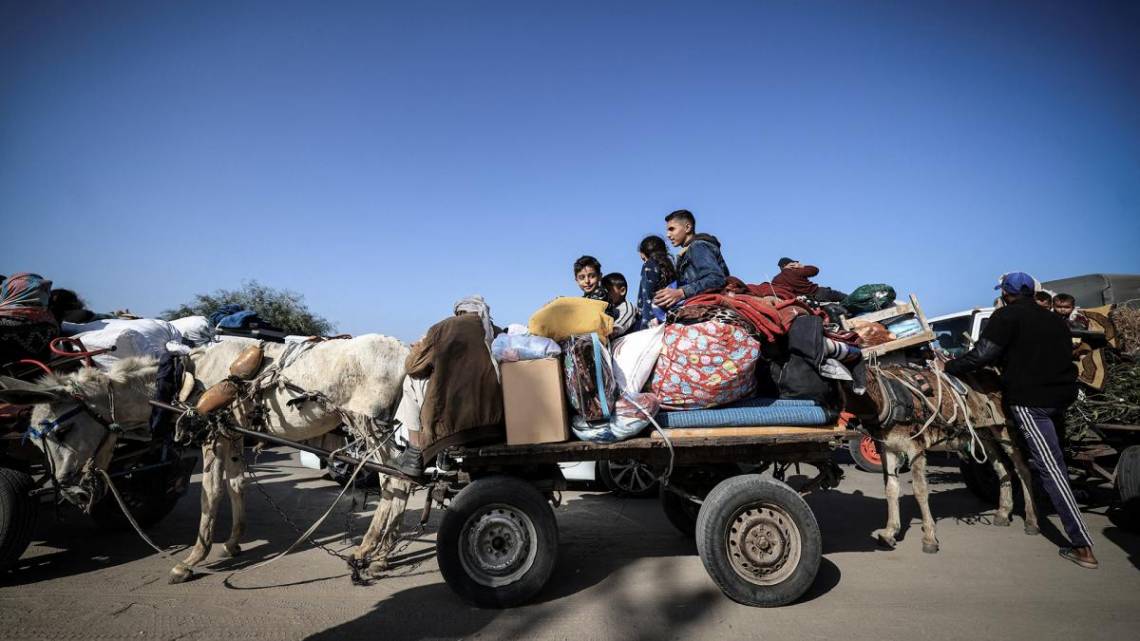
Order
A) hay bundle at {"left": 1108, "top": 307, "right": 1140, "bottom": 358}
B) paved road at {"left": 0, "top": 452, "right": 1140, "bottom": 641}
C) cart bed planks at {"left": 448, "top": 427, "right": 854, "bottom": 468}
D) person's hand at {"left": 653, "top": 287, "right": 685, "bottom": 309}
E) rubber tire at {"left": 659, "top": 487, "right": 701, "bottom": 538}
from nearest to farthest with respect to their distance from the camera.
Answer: paved road at {"left": 0, "top": 452, "right": 1140, "bottom": 641}
cart bed planks at {"left": 448, "top": 427, "right": 854, "bottom": 468}
person's hand at {"left": 653, "top": 287, "right": 685, "bottom": 309}
rubber tire at {"left": 659, "top": 487, "right": 701, "bottom": 538}
hay bundle at {"left": 1108, "top": 307, "right": 1140, "bottom": 358}

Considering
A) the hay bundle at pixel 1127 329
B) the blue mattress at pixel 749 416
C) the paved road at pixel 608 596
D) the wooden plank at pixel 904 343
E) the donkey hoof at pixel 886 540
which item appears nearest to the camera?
the paved road at pixel 608 596

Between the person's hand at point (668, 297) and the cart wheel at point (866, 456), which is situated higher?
the person's hand at point (668, 297)

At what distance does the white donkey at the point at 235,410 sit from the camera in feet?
14.0

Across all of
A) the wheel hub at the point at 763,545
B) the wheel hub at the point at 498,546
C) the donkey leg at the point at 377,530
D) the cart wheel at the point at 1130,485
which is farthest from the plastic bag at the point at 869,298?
the donkey leg at the point at 377,530

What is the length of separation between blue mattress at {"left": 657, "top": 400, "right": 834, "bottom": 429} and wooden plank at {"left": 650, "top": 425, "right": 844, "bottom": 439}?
0.10ft

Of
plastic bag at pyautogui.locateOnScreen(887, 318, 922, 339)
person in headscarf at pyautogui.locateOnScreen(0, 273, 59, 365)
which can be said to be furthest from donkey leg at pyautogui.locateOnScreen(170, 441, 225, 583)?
plastic bag at pyautogui.locateOnScreen(887, 318, 922, 339)

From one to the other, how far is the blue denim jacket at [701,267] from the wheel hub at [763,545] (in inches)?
68.6

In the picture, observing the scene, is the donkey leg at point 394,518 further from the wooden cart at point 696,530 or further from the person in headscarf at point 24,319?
the person in headscarf at point 24,319

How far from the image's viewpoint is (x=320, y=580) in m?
4.13

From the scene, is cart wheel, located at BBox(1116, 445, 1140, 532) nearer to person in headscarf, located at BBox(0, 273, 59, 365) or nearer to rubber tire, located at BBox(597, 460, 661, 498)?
rubber tire, located at BBox(597, 460, 661, 498)

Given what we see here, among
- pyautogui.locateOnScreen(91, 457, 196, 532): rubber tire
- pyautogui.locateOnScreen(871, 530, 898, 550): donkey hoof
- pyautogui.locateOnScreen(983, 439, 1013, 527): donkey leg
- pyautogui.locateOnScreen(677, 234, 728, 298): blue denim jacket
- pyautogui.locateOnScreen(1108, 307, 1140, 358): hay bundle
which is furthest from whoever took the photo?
pyautogui.locateOnScreen(1108, 307, 1140, 358): hay bundle

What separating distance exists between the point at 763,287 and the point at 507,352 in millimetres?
2272

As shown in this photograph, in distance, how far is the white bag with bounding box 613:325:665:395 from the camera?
3.65 meters

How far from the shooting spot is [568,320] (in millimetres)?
3742
